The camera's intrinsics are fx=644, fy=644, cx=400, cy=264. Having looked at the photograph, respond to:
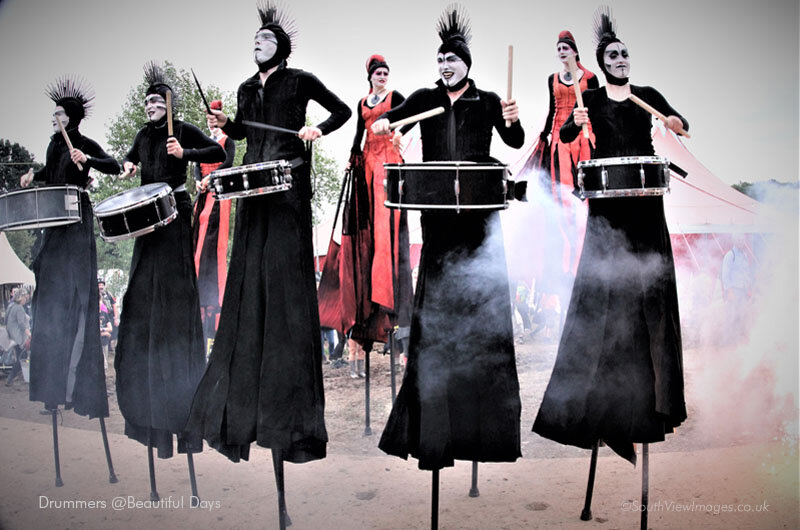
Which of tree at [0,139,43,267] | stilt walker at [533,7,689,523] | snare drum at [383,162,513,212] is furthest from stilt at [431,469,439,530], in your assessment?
tree at [0,139,43,267]

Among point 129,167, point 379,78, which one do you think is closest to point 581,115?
point 379,78

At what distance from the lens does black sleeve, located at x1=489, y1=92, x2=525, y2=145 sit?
11.6 feet

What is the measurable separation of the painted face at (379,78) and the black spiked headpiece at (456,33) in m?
0.75

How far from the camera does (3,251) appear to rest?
16.3 feet

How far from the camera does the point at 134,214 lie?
384cm

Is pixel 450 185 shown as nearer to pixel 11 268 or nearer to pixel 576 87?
pixel 576 87

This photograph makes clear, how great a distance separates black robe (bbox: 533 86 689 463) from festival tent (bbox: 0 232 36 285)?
400 cm

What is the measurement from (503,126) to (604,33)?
1.01m

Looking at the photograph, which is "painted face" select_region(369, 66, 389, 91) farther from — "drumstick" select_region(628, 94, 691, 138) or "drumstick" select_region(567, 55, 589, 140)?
"drumstick" select_region(628, 94, 691, 138)

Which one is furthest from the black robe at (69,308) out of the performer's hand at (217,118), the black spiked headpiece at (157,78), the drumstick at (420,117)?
the drumstick at (420,117)

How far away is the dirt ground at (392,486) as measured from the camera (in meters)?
3.82

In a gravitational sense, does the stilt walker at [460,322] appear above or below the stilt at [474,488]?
above

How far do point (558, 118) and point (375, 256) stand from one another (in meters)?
1.68

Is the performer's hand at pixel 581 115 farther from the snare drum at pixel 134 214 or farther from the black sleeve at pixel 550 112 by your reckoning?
the snare drum at pixel 134 214
